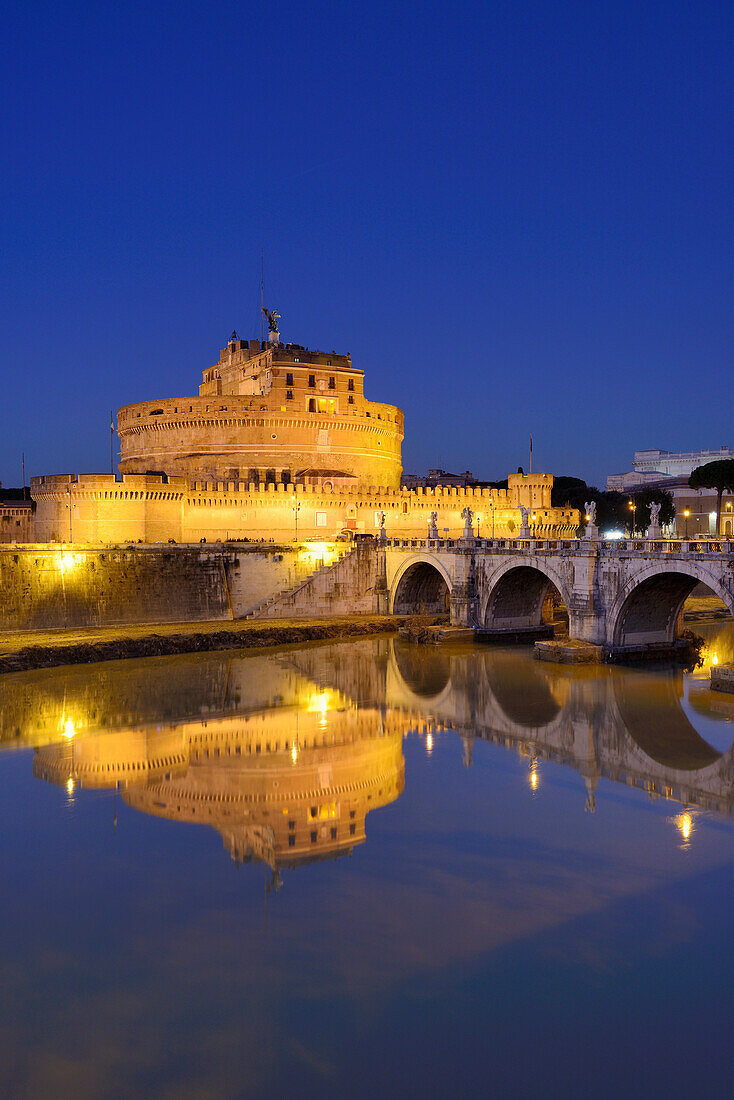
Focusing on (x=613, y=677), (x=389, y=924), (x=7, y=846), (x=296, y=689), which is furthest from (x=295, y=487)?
(x=389, y=924)

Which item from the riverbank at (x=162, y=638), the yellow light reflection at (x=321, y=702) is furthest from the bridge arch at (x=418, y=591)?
the yellow light reflection at (x=321, y=702)

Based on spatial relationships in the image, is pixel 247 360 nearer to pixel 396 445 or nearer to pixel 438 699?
pixel 396 445

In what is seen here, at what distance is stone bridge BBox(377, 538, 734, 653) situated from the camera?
80.0 ft

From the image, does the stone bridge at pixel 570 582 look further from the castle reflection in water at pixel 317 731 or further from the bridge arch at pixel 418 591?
the castle reflection in water at pixel 317 731

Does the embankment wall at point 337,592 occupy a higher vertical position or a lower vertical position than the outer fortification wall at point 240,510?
lower

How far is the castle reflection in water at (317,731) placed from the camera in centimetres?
1524

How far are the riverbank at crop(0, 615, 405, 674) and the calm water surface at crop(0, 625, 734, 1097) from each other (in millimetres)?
5470

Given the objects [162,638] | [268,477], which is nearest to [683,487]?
[268,477]

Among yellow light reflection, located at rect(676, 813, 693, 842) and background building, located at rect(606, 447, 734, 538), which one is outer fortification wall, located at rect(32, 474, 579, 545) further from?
yellow light reflection, located at rect(676, 813, 693, 842)

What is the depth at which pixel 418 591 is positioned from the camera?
38.1m

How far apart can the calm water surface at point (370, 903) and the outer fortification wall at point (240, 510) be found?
17.4 meters

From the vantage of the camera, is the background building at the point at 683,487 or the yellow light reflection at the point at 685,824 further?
the background building at the point at 683,487

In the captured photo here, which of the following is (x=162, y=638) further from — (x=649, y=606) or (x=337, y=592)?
(x=649, y=606)

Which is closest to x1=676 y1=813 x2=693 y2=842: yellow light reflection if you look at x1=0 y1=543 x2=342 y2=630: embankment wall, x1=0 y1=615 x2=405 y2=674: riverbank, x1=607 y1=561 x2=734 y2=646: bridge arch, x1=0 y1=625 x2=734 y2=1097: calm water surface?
x1=0 y1=625 x2=734 y2=1097: calm water surface
